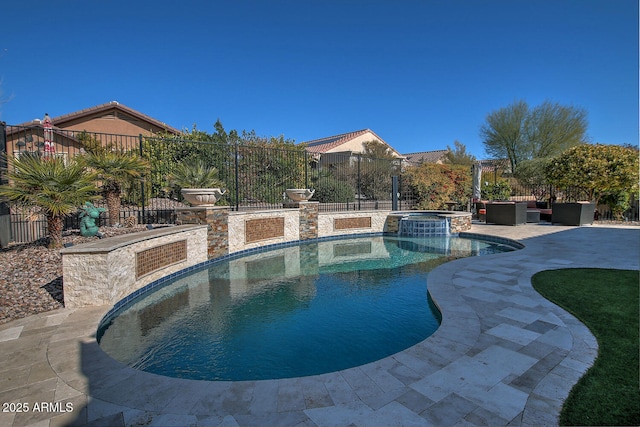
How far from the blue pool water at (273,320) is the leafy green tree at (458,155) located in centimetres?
2456

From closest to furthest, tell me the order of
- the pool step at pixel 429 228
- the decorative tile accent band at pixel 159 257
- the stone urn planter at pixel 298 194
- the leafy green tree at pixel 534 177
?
the decorative tile accent band at pixel 159 257
the stone urn planter at pixel 298 194
the pool step at pixel 429 228
the leafy green tree at pixel 534 177

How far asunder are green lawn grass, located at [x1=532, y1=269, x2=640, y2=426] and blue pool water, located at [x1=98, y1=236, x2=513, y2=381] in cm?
169

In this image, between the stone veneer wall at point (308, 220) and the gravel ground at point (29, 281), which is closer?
the gravel ground at point (29, 281)

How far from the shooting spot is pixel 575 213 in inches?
516

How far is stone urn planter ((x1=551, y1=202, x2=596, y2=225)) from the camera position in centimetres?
1302

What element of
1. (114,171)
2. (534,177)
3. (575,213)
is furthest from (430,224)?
(534,177)

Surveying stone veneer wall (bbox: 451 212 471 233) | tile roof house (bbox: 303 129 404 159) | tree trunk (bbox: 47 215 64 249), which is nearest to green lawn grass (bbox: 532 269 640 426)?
stone veneer wall (bbox: 451 212 471 233)

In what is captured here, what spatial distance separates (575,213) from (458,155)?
18678mm

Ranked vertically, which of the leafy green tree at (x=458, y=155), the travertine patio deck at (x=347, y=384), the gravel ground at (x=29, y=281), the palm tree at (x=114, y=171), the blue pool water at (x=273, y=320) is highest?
the leafy green tree at (x=458, y=155)

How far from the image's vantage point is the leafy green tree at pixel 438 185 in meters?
17.1

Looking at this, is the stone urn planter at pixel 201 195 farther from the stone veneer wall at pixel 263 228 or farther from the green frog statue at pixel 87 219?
the green frog statue at pixel 87 219

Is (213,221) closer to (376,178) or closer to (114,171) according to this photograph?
(114,171)

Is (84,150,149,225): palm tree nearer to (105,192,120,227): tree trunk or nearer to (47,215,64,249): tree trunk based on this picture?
(105,192,120,227): tree trunk

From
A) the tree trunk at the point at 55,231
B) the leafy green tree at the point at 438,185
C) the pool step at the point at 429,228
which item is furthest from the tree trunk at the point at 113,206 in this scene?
the leafy green tree at the point at 438,185
